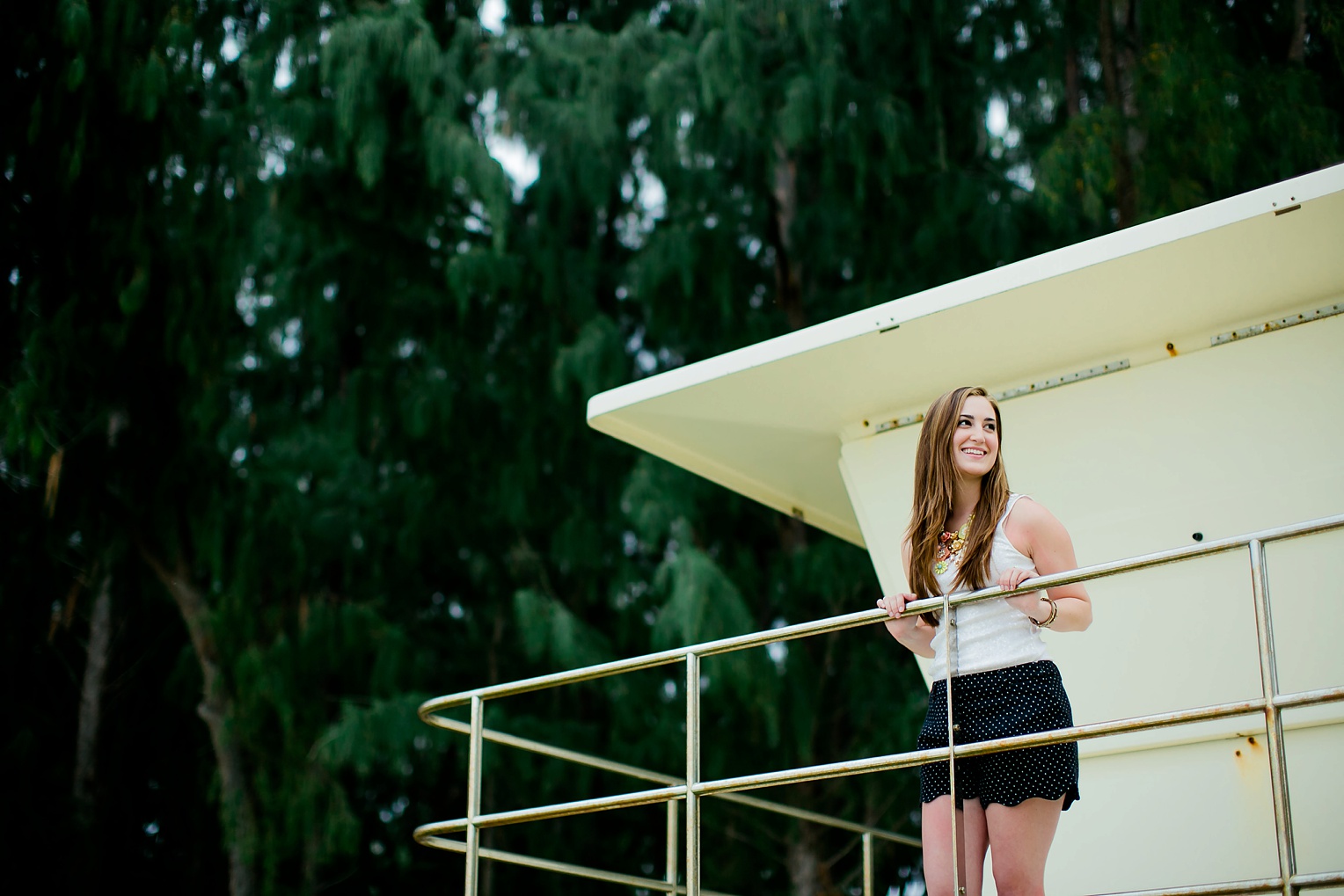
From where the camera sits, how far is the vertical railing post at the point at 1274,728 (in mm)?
3121

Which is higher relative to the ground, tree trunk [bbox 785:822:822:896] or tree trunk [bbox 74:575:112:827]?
tree trunk [bbox 74:575:112:827]

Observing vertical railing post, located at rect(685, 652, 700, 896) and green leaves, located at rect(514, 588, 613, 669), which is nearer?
vertical railing post, located at rect(685, 652, 700, 896)

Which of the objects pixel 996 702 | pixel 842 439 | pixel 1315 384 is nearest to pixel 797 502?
pixel 842 439

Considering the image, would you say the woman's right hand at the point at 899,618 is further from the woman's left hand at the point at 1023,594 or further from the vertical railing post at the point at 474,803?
the vertical railing post at the point at 474,803

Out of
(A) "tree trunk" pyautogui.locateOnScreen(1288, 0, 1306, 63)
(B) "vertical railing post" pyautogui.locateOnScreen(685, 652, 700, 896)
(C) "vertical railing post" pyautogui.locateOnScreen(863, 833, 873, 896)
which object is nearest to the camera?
(B) "vertical railing post" pyautogui.locateOnScreen(685, 652, 700, 896)

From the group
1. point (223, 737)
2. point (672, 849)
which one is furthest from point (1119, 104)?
point (223, 737)

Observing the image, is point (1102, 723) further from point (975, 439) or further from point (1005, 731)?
point (975, 439)

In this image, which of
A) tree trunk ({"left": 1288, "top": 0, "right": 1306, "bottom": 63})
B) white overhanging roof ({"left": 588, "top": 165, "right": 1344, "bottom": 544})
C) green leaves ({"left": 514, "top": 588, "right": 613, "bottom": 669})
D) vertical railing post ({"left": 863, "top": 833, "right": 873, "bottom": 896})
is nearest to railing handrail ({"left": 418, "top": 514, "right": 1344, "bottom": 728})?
white overhanging roof ({"left": 588, "top": 165, "right": 1344, "bottom": 544})

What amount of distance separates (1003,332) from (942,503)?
58.9 inches

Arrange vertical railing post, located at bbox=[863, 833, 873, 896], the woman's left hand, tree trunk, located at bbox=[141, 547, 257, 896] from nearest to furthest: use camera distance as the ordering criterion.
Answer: the woman's left hand → vertical railing post, located at bbox=[863, 833, 873, 896] → tree trunk, located at bbox=[141, 547, 257, 896]

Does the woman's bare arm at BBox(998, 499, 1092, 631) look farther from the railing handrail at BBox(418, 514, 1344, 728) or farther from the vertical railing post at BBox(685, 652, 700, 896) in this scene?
the vertical railing post at BBox(685, 652, 700, 896)

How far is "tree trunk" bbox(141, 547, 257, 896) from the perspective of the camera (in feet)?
36.0

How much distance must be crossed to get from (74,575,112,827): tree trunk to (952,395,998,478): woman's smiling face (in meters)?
11.2

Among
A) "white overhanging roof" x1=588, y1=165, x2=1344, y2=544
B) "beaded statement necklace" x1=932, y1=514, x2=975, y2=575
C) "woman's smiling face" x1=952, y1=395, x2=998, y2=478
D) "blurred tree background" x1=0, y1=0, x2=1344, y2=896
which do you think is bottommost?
"beaded statement necklace" x1=932, y1=514, x2=975, y2=575
